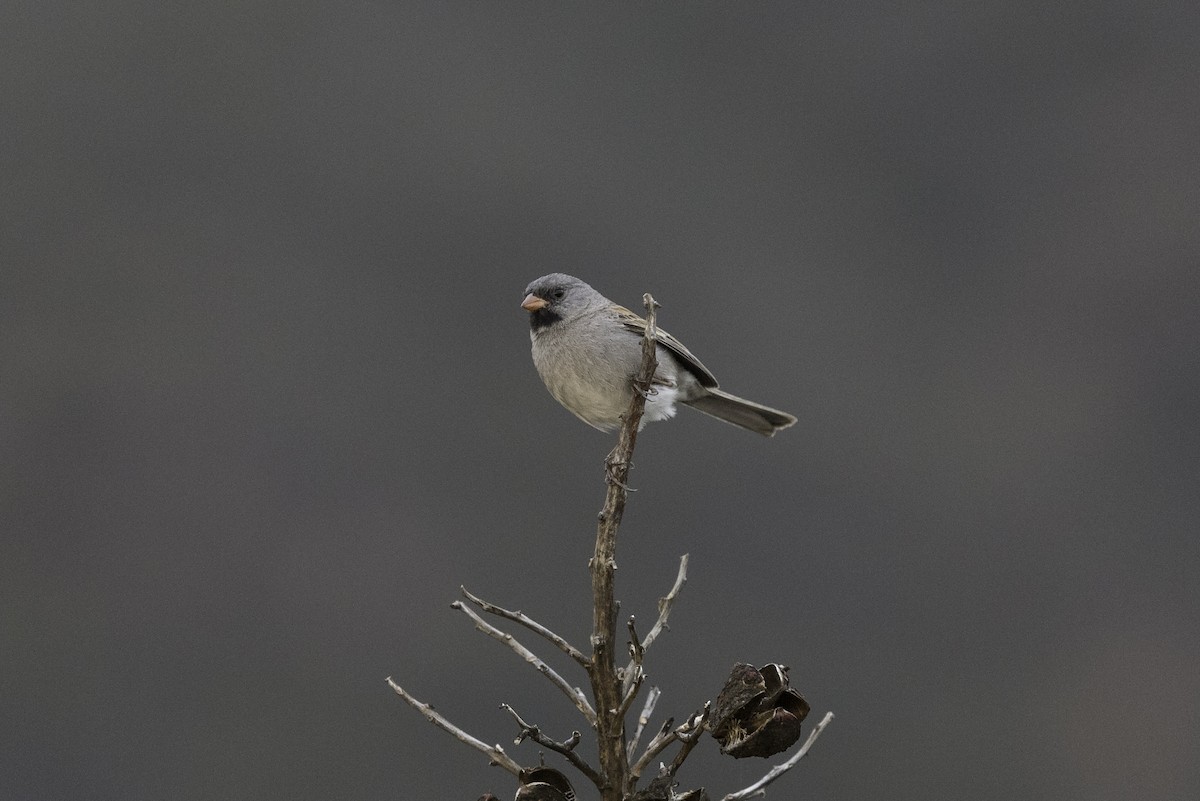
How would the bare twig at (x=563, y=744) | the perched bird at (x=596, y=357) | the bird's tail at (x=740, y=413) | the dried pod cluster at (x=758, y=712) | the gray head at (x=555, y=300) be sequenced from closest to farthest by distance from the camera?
the dried pod cluster at (x=758, y=712), the bare twig at (x=563, y=744), the perched bird at (x=596, y=357), the gray head at (x=555, y=300), the bird's tail at (x=740, y=413)

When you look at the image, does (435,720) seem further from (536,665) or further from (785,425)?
(785,425)

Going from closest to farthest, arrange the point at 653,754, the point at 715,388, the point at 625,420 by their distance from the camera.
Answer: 1. the point at 653,754
2. the point at 625,420
3. the point at 715,388

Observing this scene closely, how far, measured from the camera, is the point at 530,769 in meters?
1.22

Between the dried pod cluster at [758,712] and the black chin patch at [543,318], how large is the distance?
1.24 m

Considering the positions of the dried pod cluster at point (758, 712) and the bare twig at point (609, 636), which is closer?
the dried pod cluster at point (758, 712)

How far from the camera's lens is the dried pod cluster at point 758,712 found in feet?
3.84

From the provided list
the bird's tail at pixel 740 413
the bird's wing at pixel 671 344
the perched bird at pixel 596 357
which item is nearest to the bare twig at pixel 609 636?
the perched bird at pixel 596 357

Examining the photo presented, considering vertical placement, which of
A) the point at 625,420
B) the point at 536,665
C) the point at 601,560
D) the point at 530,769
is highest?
the point at 625,420

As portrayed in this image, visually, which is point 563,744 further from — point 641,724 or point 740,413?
point 740,413

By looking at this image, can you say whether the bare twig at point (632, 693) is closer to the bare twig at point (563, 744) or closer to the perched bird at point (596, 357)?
the bare twig at point (563, 744)

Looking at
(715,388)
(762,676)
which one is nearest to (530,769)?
(762,676)

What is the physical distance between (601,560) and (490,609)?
0.62 ft

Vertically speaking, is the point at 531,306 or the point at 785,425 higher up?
the point at 785,425

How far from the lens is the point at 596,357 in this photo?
221 cm
